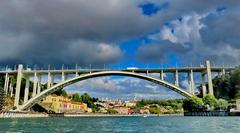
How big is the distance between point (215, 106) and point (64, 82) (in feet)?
87.6

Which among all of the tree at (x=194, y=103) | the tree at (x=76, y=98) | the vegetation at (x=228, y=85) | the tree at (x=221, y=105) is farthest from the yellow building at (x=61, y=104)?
the tree at (x=221, y=105)

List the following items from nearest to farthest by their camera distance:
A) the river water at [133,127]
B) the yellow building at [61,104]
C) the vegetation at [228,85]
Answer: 1. the river water at [133,127]
2. the vegetation at [228,85]
3. the yellow building at [61,104]

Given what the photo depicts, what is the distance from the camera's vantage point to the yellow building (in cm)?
9381

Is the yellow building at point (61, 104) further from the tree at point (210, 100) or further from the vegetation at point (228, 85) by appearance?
the tree at point (210, 100)

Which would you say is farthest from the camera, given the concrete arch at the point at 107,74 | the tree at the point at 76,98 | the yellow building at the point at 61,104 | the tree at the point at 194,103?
the tree at the point at 76,98

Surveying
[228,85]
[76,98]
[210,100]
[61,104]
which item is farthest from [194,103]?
[76,98]

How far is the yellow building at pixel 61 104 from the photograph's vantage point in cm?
9381

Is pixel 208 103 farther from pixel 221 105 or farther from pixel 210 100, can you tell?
pixel 221 105

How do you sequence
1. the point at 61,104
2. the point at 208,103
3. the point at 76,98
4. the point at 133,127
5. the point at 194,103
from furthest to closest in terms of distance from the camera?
the point at 76,98 → the point at 61,104 → the point at 194,103 → the point at 208,103 → the point at 133,127

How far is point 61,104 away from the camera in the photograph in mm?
99375

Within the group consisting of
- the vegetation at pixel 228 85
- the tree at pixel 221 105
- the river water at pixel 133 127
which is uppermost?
the vegetation at pixel 228 85

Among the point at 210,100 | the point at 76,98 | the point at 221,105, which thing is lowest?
the point at 221,105

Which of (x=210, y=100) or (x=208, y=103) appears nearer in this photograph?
(x=210, y=100)

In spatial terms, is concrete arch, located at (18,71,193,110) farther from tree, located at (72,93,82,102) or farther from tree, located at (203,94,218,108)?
tree, located at (72,93,82,102)
